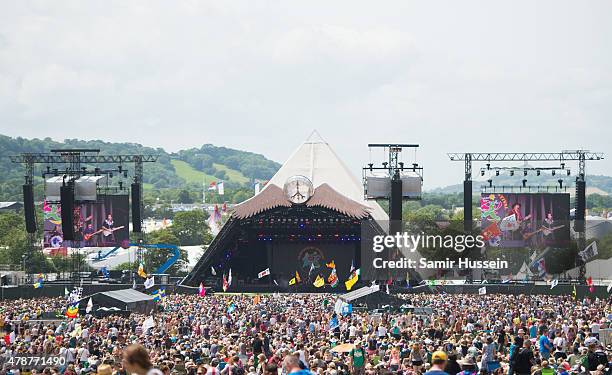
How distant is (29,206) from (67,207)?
7.89 feet

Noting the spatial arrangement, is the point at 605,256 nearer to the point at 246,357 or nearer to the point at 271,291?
the point at 271,291

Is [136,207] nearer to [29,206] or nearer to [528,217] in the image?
[29,206]

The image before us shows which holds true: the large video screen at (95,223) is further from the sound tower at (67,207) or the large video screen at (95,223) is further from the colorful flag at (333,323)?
the colorful flag at (333,323)

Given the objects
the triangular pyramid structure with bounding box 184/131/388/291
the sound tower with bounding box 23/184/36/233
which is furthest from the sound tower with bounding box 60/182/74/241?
the triangular pyramid structure with bounding box 184/131/388/291

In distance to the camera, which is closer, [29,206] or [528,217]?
[29,206]

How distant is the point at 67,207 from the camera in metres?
53.7

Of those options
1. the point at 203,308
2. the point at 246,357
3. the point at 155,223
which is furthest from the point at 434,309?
the point at 155,223

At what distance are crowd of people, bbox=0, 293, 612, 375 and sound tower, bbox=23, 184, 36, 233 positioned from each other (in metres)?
12.0

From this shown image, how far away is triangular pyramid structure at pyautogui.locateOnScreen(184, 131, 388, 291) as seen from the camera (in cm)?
5847

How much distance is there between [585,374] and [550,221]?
41866 mm

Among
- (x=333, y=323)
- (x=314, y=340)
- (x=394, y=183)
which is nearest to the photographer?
(x=314, y=340)

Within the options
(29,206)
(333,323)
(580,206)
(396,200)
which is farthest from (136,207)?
(333,323)

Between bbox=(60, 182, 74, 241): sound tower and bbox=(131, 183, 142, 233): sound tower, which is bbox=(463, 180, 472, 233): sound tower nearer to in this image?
bbox=(131, 183, 142, 233): sound tower

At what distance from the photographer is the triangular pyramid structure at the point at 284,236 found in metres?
58.5
